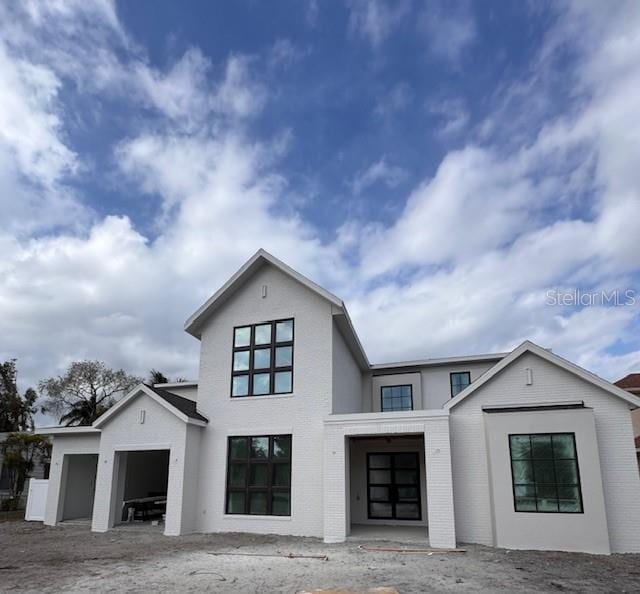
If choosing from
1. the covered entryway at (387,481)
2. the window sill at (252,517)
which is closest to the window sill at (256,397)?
the covered entryway at (387,481)

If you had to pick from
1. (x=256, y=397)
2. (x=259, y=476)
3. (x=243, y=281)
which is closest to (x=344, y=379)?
(x=256, y=397)

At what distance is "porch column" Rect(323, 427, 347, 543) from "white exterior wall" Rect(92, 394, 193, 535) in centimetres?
437

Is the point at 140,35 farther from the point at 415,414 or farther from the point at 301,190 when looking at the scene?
the point at 415,414

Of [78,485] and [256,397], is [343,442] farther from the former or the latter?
[78,485]

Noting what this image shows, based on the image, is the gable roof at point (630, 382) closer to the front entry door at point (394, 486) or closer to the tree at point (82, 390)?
the front entry door at point (394, 486)

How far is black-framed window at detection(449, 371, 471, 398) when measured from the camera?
18656 mm

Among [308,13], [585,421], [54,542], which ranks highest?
[308,13]

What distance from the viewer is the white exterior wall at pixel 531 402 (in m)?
11.6

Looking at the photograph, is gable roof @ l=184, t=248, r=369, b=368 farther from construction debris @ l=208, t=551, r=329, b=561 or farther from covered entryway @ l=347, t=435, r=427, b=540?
construction debris @ l=208, t=551, r=329, b=561

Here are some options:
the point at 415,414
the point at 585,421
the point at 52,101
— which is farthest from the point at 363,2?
the point at 585,421

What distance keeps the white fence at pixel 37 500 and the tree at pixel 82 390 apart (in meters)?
19.9

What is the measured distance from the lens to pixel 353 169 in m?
16.5

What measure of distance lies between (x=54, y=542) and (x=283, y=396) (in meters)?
7.15

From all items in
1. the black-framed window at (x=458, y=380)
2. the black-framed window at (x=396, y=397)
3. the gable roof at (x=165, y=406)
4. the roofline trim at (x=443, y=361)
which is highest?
the roofline trim at (x=443, y=361)
